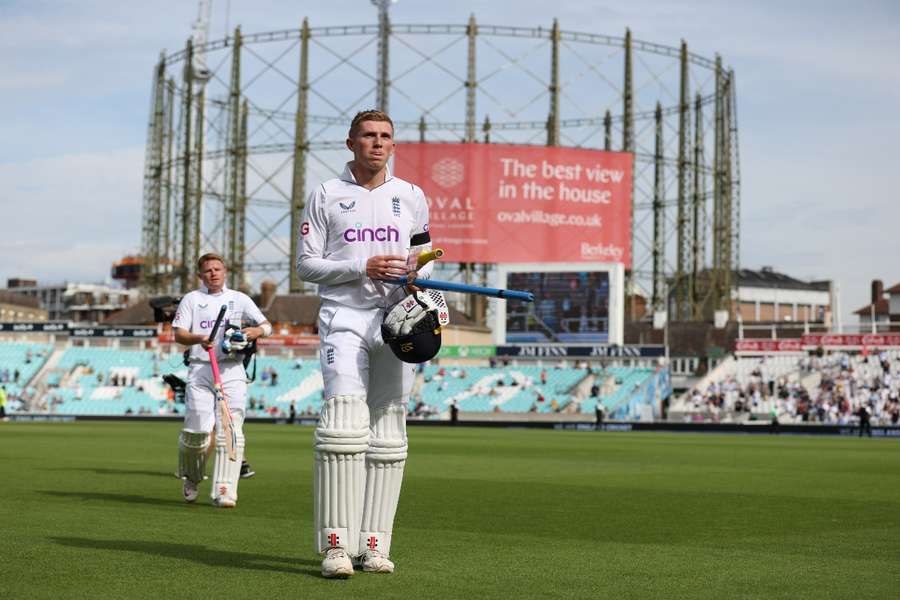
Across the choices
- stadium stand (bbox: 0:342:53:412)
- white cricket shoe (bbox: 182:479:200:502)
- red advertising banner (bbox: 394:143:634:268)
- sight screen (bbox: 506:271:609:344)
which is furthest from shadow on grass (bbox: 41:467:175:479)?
stadium stand (bbox: 0:342:53:412)

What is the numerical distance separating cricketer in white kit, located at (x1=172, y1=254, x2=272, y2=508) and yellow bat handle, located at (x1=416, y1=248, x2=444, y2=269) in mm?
5378

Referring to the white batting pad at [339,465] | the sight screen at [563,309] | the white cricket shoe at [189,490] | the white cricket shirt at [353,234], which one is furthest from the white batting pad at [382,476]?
the sight screen at [563,309]

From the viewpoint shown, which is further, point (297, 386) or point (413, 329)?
point (297, 386)

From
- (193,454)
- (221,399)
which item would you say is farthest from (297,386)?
(221,399)

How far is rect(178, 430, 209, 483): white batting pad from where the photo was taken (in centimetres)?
1253

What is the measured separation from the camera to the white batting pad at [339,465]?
23.1ft

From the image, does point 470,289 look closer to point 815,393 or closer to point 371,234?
point 371,234

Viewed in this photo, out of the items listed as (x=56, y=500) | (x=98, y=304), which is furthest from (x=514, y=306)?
(x=98, y=304)

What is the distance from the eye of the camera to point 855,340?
6291cm

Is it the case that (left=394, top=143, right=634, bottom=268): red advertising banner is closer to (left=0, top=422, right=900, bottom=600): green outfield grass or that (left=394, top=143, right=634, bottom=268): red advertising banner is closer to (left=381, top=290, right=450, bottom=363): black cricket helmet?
(left=0, top=422, right=900, bottom=600): green outfield grass

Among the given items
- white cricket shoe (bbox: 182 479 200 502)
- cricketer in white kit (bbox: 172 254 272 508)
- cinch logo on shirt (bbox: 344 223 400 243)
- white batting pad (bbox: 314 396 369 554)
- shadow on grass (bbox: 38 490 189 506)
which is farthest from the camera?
cricketer in white kit (bbox: 172 254 272 508)

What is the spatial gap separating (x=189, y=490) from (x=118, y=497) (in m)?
0.84

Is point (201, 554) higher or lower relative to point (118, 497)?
higher

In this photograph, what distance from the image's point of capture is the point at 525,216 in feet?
213
